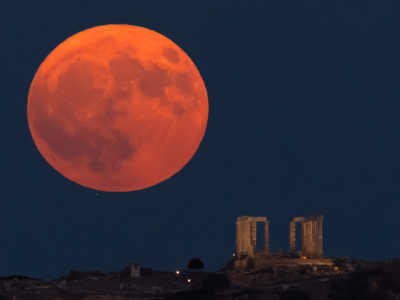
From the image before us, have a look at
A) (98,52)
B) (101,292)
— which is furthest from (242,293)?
(98,52)

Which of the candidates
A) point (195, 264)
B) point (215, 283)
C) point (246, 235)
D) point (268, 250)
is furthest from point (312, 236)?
point (215, 283)

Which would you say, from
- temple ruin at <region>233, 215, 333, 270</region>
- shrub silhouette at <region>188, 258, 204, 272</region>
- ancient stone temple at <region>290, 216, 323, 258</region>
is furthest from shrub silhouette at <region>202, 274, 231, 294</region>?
ancient stone temple at <region>290, 216, 323, 258</region>

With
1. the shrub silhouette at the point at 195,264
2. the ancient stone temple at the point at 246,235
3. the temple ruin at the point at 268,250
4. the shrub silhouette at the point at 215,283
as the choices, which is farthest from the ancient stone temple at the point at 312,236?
the shrub silhouette at the point at 215,283

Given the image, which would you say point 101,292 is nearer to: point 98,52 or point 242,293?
point 242,293

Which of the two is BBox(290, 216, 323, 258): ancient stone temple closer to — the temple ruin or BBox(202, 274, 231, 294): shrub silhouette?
the temple ruin

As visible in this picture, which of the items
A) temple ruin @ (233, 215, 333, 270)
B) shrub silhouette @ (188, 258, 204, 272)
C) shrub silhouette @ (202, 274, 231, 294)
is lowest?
shrub silhouette @ (202, 274, 231, 294)

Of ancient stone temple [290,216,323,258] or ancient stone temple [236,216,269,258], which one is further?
ancient stone temple [236,216,269,258]

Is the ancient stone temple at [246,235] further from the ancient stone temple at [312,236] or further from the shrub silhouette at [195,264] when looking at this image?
the shrub silhouette at [195,264]

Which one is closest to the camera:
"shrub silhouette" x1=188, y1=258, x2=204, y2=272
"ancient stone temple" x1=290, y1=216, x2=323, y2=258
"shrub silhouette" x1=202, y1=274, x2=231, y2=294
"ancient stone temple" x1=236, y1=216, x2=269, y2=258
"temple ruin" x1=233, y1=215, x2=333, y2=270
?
"shrub silhouette" x1=202, y1=274, x2=231, y2=294

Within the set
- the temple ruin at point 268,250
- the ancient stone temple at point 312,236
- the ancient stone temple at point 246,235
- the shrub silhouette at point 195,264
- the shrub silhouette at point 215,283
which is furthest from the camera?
the ancient stone temple at point 246,235
